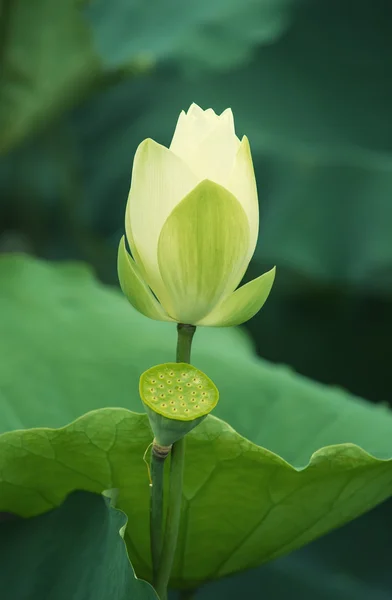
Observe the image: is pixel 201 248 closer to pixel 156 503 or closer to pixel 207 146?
pixel 207 146

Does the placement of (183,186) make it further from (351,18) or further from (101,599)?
(351,18)

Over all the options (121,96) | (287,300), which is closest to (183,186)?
(287,300)

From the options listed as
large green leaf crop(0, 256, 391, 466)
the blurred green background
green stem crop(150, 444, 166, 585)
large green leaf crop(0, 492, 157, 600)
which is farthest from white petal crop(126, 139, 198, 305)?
the blurred green background

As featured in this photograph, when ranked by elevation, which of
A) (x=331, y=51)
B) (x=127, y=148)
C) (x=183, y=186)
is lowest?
(x=127, y=148)

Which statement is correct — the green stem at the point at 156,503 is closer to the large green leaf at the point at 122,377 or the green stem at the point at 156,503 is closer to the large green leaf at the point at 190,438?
the large green leaf at the point at 190,438

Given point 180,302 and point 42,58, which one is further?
point 42,58

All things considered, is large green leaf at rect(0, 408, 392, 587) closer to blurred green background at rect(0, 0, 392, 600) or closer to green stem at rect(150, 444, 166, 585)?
green stem at rect(150, 444, 166, 585)

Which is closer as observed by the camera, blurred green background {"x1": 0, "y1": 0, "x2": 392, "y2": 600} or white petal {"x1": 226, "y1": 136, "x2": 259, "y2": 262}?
white petal {"x1": 226, "y1": 136, "x2": 259, "y2": 262}
